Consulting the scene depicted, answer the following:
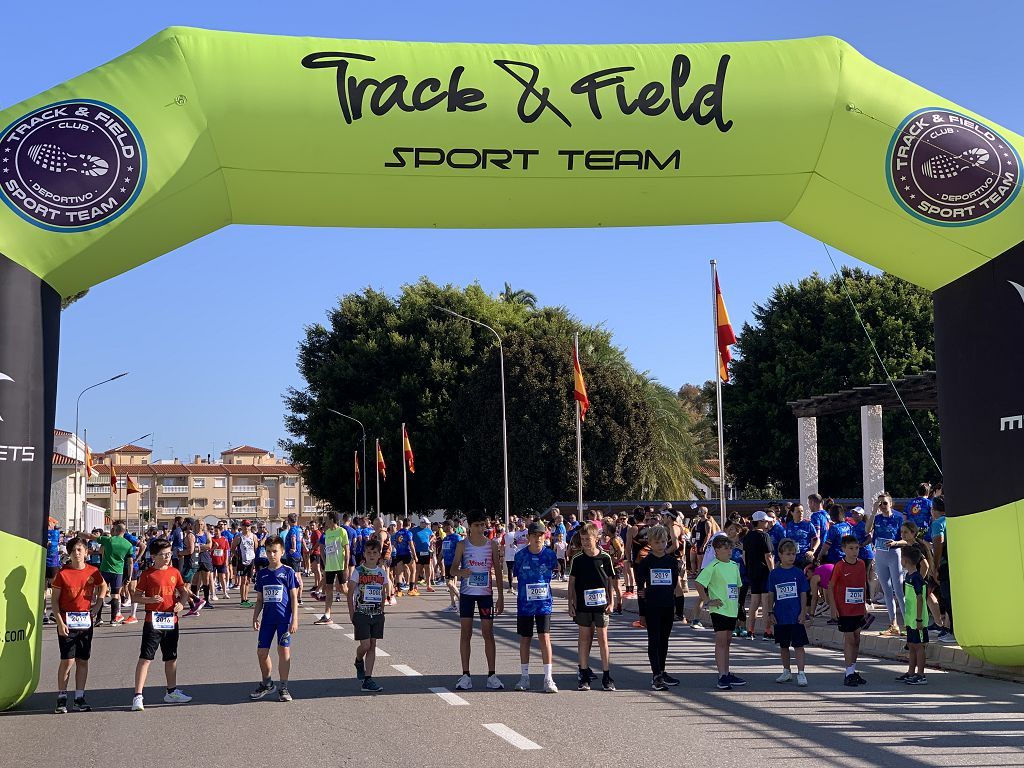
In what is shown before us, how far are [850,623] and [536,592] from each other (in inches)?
126

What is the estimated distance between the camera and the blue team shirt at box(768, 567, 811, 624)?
12.0 m

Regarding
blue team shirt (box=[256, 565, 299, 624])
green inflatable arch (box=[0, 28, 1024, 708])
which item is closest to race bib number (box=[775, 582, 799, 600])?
green inflatable arch (box=[0, 28, 1024, 708])

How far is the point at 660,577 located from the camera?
12.1m

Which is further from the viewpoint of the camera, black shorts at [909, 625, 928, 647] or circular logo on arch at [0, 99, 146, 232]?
black shorts at [909, 625, 928, 647]

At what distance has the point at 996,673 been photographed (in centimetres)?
1217

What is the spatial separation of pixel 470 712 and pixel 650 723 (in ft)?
5.37

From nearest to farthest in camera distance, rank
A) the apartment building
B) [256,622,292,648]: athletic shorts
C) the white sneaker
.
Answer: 1. [256,622,292,648]: athletic shorts
2. the white sneaker
3. the apartment building

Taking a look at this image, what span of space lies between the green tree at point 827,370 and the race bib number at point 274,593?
3655 cm

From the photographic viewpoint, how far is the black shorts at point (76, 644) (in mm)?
10914

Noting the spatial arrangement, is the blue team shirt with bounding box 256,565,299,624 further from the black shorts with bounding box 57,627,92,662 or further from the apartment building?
the apartment building

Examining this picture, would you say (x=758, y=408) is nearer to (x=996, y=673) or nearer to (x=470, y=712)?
(x=996, y=673)

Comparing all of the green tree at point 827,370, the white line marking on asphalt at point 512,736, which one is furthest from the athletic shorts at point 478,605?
the green tree at point 827,370

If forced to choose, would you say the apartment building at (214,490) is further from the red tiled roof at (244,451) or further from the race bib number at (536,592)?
the race bib number at (536,592)

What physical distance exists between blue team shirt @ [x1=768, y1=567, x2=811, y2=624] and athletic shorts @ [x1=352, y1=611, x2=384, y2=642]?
4.09 m
